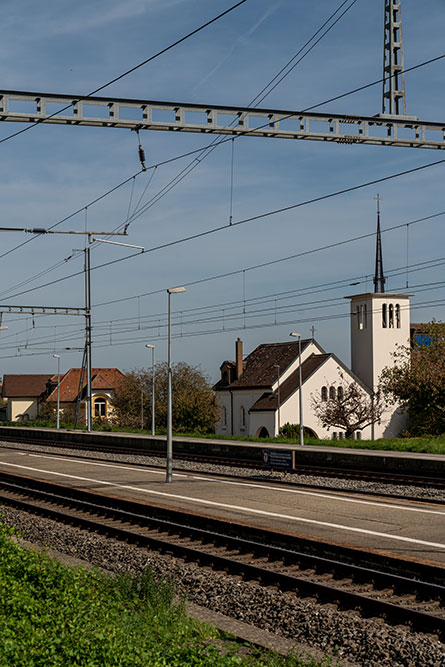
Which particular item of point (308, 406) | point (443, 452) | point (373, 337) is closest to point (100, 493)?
point (443, 452)

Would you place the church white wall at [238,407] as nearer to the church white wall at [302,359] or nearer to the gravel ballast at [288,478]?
the church white wall at [302,359]

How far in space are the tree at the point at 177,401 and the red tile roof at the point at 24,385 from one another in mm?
44496

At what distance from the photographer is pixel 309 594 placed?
39.4 feet

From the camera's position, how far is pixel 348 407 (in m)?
74.1

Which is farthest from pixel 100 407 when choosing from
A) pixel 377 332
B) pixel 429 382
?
pixel 429 382

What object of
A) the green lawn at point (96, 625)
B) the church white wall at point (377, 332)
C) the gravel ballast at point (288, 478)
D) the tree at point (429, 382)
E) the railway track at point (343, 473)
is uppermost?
the church white wall at point (377, 332)

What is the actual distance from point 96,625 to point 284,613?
3741mm

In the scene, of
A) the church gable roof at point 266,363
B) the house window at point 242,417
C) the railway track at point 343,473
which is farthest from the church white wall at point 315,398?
the railway track at point 343,473

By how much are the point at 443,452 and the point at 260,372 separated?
4814 cm

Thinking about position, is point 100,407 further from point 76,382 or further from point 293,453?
point 293,453

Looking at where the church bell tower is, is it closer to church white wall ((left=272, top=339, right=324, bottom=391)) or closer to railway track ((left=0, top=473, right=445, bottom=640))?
church white wall ((left=272, top=339, right=324, bottom=391))

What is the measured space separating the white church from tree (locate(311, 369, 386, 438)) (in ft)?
1.22

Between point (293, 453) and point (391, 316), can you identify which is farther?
point (391, 316)

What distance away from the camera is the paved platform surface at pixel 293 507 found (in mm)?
15867
